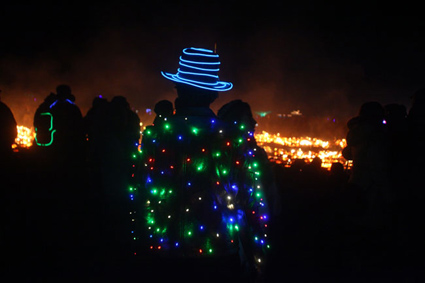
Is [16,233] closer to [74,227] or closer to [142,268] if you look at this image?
Answer: [74,227]

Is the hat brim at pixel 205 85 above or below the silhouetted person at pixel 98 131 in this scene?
below

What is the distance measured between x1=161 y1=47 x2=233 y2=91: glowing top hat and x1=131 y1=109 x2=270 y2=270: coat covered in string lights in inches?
12.4

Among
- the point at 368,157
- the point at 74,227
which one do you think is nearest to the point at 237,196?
the point at 368,157

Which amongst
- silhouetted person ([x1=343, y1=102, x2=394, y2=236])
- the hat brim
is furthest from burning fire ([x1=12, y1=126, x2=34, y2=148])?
silhouetted person ([x1=343, y1=102, x2=394, y2=236])

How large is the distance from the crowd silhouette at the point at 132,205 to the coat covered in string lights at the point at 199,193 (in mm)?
186

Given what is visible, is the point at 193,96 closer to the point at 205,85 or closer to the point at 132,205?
the point at 205,85

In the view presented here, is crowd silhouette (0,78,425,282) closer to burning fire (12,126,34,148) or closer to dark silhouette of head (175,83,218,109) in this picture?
dark silhouette of head (175,83,218,109)

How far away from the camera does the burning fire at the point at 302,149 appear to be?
975cm

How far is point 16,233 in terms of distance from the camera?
479 cm

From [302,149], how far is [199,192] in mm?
9649

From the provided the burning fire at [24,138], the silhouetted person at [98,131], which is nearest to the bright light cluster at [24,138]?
the burning fire at [24,138]

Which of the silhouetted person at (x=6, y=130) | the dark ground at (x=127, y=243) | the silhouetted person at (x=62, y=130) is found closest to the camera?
the dark ground at (x=127, y=243)

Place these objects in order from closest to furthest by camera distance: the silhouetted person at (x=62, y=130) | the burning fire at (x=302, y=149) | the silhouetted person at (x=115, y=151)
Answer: the silhouetted person at (x=115, y=151)
the silhouetted person at (x=62, y=130)
the burning fire at (x=302, y=149)

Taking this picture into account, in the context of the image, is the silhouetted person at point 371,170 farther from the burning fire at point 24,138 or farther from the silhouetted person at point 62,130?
the burning fire at point 24,138
